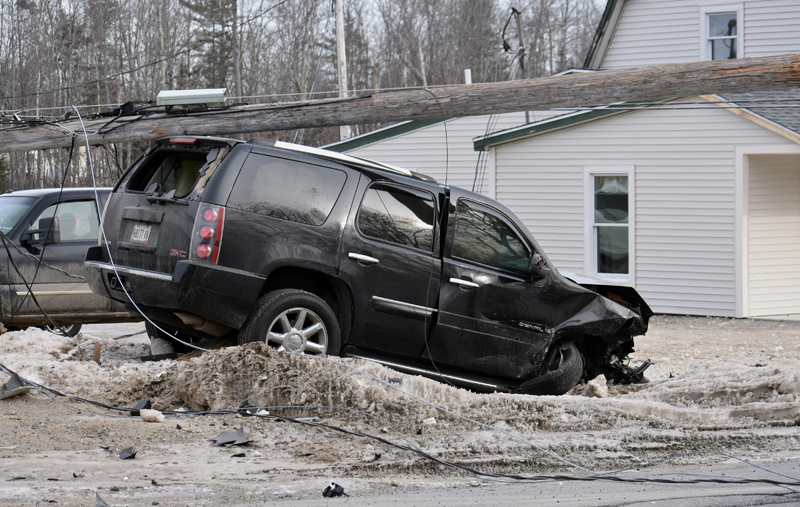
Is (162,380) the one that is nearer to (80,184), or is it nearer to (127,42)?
(80,184)

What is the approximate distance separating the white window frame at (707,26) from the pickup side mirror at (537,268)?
12689 mm

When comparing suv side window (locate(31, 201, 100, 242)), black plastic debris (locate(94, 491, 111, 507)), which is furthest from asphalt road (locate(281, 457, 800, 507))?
suv side window (locate(31, 201, 100, 242))

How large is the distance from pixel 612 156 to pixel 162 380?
11044 mm

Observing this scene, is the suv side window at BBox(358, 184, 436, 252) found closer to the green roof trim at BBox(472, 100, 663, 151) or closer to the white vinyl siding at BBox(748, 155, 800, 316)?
the green roof trim at BBox(472, 100, 663, 151)

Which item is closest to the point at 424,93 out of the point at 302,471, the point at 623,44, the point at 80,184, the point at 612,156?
the point at 302,471

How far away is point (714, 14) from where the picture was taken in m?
18.2

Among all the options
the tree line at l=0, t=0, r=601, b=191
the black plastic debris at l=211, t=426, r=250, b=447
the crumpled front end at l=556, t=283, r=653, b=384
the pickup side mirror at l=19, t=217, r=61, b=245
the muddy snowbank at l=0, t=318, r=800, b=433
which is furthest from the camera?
the tree line at l=0, t=0, r=601, b=191

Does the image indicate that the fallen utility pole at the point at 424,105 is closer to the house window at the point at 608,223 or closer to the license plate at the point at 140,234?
the license plate at the point at 140,234

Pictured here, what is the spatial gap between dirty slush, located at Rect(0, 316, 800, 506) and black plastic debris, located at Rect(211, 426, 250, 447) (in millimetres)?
29

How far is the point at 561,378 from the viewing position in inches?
307

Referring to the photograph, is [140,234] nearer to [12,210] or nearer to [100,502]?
[100,502]

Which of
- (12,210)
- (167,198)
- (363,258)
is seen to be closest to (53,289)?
(12,210)

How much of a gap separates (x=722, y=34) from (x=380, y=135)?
819cm

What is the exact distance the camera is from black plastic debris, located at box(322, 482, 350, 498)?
4.41m
